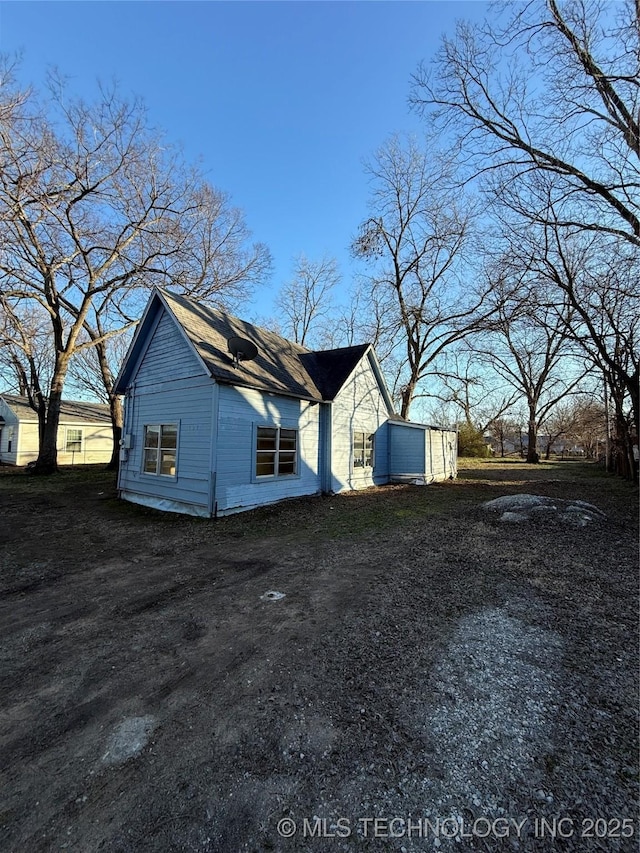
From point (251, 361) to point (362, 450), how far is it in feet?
→ 20.9

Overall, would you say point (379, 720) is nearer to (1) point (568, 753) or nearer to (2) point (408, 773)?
(2) point (408, 773)

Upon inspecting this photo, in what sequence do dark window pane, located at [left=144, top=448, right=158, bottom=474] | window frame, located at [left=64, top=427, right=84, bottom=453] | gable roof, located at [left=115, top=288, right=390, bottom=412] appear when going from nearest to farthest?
gable roof, located at [left=115, top=288, right=390, bottom=412], dark window pane, located at [left=144, top=448, right=158, bottom=474], window frame, located at [left=64, top=427, right=84, bottom=453]

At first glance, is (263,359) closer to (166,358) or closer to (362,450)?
(166,358)

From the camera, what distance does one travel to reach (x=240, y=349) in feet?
33.5

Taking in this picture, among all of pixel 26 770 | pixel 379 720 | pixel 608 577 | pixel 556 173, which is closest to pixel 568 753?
pixel 379 720

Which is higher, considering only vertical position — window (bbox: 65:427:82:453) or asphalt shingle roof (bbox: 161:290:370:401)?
asphalt shingle roof (bbox: 161:290:370:401)

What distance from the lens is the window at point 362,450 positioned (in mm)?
14945

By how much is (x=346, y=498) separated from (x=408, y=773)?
412 inches

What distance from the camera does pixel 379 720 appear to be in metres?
2.56

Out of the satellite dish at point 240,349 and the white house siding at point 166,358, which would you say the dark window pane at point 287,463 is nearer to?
the satellite dish at point 240,349

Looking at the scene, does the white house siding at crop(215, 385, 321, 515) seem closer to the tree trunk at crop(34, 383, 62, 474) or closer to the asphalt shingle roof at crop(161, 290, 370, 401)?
the asphalt shingle roof at crop(161, 290, 370, 401)

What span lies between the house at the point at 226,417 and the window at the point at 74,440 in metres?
16.5

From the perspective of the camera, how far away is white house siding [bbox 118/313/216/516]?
9.54 metres

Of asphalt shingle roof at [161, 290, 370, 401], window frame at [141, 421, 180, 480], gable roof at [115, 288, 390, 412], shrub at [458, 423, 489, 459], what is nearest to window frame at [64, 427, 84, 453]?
gable roof at [115, 288, 390, 412]
